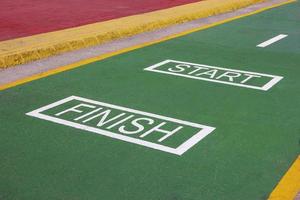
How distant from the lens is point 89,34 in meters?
9.12

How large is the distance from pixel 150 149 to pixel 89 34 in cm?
499

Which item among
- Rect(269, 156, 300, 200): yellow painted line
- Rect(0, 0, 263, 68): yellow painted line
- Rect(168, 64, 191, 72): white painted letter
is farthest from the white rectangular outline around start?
Rect(0, 0, 263, 68): yellow painted line

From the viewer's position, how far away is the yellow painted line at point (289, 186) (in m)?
3.78

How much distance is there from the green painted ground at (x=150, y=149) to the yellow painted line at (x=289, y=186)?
0.20 feet

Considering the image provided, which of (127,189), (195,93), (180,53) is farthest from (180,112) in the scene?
(180,53)

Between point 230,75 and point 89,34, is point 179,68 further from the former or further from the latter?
point 89,34

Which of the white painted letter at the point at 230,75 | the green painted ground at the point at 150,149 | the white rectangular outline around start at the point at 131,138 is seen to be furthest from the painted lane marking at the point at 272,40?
the white rectangular outline around start at the point at 131,138

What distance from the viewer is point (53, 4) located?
13.5 m

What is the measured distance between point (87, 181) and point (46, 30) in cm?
668

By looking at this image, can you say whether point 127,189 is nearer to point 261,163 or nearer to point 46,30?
point 261,163

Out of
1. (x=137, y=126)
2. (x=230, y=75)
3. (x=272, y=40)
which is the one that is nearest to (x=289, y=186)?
(x=137, y=126)

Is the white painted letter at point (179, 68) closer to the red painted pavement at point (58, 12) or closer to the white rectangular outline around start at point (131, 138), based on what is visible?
the white rectangular outline around start at point (131, 138)

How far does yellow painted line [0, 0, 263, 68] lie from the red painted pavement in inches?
35.0

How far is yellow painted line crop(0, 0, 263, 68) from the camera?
7.82 meters
